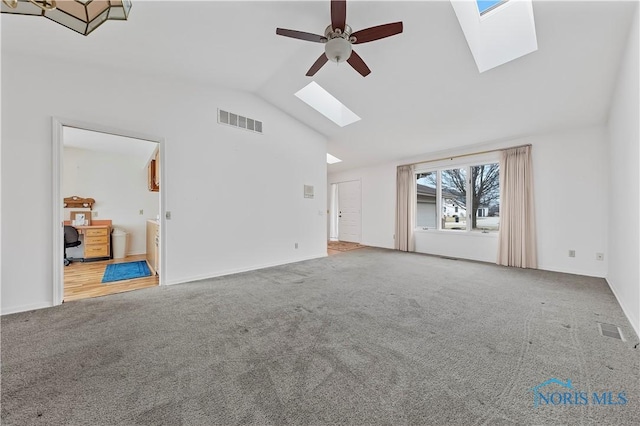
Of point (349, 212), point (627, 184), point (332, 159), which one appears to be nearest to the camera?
point (627, 184)

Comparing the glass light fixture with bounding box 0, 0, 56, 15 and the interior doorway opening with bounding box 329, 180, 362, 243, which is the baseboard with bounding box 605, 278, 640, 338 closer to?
the glass light fixture with bounding box 0, 0, 56, 15

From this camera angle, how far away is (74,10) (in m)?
1.39

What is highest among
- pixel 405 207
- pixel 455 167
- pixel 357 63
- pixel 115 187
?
pixel 357 63

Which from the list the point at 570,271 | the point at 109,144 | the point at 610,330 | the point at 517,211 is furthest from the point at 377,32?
the point at 109,144

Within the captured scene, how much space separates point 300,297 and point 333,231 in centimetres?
583

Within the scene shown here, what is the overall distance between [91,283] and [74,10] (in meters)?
3.62

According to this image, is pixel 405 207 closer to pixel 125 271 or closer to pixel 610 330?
pixel 610 330

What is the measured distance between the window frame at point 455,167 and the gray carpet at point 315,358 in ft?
7.98

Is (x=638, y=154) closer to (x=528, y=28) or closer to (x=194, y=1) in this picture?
(x=528, y=28)

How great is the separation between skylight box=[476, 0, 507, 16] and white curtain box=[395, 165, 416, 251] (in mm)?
3532

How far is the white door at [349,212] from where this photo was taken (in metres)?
7.64

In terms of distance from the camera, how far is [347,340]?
6.27ft

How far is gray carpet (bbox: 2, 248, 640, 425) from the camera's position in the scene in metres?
1.23

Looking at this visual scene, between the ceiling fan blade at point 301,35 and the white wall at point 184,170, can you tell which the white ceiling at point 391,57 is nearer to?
the white wall at point 184,170
